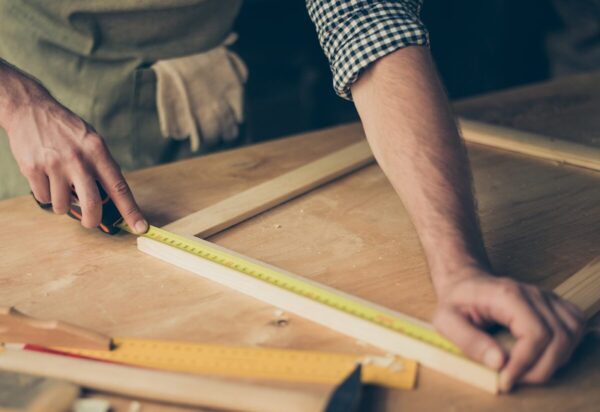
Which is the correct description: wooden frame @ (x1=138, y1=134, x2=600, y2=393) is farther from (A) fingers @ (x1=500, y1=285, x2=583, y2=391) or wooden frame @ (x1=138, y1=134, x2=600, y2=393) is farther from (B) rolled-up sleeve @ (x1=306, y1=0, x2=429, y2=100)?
(B) rolled-up sleeve @ (x1=306, y1=0, x2=429, y2=100)

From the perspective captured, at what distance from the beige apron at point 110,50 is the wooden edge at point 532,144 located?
0.72 meters

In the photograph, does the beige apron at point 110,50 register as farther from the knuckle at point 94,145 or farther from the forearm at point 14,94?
the knuckle at point 94,145

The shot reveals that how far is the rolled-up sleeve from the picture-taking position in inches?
58.4

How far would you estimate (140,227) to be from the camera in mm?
1473

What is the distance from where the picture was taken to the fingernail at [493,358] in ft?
3.50

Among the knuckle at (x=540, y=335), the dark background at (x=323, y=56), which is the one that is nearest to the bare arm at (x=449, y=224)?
the knuckle at (x=540, y=335)

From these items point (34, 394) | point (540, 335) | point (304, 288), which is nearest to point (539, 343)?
point (540, 335)

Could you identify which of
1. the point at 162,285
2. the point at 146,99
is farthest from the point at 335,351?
the point at 146,99

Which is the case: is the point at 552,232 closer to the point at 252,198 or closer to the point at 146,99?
the point at 252,198

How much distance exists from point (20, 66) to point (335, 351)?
124 cm

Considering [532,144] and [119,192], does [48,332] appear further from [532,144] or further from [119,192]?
[532,144]

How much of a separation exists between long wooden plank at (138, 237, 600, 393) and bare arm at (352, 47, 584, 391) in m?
0.03

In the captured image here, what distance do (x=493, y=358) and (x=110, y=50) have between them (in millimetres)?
1291

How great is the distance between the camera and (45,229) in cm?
153
